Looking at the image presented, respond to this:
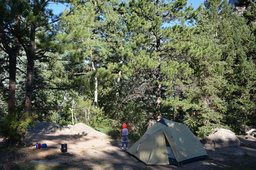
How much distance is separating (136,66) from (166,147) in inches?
330

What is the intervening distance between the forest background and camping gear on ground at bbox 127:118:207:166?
479 centimetres

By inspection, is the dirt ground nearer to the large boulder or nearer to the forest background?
the large boulder

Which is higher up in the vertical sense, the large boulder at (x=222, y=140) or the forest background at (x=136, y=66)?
the forest background at (x=136, y=66)

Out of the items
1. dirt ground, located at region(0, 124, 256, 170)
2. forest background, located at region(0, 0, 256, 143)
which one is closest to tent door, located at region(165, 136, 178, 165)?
dirt ground, located at region(0, 124, 256, 170)

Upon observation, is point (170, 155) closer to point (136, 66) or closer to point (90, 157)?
point (90, 157)

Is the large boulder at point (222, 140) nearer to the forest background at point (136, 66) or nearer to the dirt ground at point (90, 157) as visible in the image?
the dirt ground at point (90, 157)

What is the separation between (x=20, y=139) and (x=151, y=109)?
38.2ft

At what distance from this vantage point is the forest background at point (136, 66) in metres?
15.5

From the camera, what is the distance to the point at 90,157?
45.5ft

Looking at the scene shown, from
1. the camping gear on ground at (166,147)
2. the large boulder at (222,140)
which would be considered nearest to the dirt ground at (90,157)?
the camping gear on ground at (166,147)

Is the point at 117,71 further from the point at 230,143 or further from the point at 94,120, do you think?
the point at 230,143

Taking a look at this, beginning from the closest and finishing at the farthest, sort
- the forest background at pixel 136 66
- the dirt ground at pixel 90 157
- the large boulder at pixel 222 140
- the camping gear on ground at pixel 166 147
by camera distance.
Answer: the dirt ground at pixel 90 157, the camping gear on ground at pixel 166 147, the forest background at pixel 136 66, the large boulder at pixel 222 140

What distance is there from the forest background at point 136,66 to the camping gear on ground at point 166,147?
15.7 feet

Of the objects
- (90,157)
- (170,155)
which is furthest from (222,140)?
(90,157)
